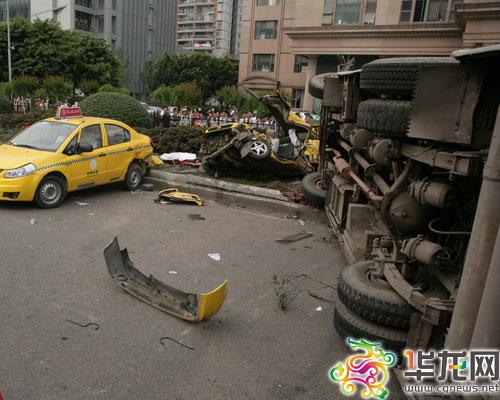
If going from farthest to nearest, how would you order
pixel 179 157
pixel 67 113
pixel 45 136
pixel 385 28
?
pixel 385 28 → pixel 179 157 → pixel 67 113 → pixel 45 136

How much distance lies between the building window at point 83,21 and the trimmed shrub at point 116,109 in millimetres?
64247

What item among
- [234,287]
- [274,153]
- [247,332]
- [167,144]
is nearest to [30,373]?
[247,332]

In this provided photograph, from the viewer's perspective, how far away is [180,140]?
12.5 m

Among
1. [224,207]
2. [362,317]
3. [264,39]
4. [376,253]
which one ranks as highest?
[264,39]

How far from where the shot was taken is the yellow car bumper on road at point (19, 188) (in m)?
7.39

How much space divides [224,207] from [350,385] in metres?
5.83

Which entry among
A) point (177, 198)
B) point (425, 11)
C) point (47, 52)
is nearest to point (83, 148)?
point (177, 198)

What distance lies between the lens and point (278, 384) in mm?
3455

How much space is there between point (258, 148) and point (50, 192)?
13.5ft

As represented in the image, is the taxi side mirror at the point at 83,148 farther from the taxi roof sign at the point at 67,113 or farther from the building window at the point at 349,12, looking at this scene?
the building window at the point at 349,12

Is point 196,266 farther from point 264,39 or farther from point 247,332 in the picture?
point 264,39

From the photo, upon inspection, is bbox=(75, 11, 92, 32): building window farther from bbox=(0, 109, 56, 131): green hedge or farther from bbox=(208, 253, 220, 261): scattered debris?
bbox=(208, 253, 220, 261): scattered debris

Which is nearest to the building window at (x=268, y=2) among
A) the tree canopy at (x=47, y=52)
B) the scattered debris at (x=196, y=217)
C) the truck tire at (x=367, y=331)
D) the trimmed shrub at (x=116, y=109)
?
the tree canopy at (x=47, y=52)

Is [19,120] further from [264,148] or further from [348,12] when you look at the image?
[348,12]
